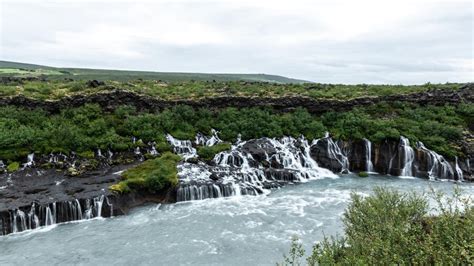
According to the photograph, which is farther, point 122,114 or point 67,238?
point 122,114

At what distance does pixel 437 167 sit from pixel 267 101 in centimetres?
2162

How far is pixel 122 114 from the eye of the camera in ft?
132

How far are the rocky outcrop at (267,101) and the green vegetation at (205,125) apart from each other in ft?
4.74

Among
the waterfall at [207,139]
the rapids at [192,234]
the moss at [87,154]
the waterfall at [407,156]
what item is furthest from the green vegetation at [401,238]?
the moss at [87,154]

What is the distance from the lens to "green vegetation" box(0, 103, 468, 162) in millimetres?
33062

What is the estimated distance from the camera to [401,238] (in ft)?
33.3

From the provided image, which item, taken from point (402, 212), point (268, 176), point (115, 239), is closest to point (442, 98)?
point (268, 176)

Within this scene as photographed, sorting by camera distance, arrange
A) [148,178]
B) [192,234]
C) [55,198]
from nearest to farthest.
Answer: [192,234], [55,198], [148,178]

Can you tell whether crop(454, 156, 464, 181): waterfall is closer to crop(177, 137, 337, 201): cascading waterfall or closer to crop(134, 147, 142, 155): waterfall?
crop(177, 137, 337, 201): cascading waterfall

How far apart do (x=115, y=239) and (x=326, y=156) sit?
80.1ft

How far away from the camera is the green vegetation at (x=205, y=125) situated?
108ft

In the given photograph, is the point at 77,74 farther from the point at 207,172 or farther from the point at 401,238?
the point at 401,238

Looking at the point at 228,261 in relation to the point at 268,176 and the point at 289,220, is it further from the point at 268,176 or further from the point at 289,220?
the point at 268,176

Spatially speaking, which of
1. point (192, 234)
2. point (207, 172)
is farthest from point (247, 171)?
point (192, 234)
